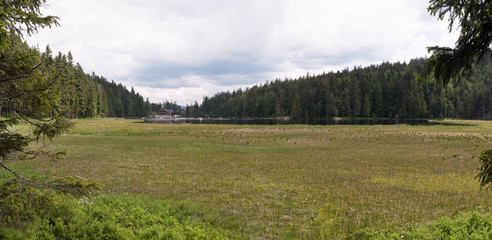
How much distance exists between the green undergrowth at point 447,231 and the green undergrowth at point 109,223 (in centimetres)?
475

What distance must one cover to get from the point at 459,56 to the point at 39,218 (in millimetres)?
11385

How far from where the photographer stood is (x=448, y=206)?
1045 centimetres

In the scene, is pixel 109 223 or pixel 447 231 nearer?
pixel 109 223

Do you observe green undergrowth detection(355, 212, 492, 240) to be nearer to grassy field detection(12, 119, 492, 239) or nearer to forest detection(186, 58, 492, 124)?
grassy field detection(12, 119, 492, 239)

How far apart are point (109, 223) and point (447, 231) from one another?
10004mm

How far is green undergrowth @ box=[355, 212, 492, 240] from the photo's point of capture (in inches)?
270

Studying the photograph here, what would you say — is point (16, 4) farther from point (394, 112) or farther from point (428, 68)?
point (394, 112)

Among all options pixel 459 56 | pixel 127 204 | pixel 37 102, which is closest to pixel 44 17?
pixel 37 102

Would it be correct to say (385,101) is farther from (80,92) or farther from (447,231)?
(447,231)

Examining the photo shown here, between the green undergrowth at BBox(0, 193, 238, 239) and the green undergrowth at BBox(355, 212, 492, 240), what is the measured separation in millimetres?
4747

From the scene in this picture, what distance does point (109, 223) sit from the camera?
686cm

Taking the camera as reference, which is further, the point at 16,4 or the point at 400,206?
the point at 400,206

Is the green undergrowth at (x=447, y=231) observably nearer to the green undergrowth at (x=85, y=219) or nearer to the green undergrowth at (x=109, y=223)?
the green undergrowth at (x=85, y=219)

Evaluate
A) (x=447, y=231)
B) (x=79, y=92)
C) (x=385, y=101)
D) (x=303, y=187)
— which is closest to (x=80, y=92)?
(x=79, y=92)
